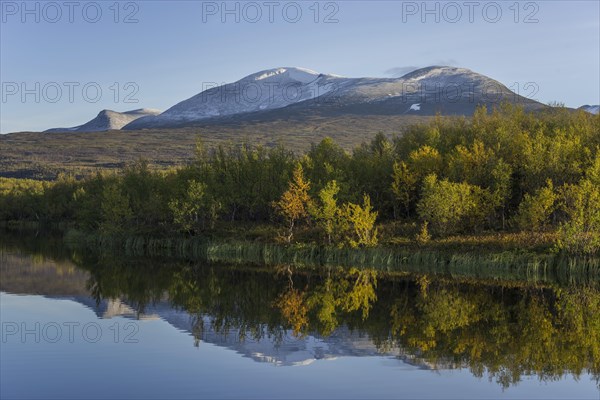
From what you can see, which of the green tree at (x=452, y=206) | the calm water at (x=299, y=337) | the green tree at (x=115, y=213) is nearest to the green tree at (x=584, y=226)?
the calm water at (x=299, y=337)

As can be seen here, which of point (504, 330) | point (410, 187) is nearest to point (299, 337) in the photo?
point (504, 330)

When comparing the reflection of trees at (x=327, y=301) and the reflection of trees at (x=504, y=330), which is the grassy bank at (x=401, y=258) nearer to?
the reflection of trees at (x=327, y=301)

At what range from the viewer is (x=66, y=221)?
417 ft

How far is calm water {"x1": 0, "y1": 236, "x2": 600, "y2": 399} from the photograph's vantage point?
71.6ft

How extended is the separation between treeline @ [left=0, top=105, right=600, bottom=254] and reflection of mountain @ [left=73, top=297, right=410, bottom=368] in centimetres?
2534

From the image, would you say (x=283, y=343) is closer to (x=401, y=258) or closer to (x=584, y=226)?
(x=401, y=258)

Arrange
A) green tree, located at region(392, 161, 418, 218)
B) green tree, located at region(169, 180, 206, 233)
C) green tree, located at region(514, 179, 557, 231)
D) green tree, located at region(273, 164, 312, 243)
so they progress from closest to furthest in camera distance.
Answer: green tree, located at region(514, 179, 557, 231), green tree, located at region(273, 164, 312, 243), green tree, located at region(392, 161, 418, 218), green tree, located at region(169, 180, 206, 233)

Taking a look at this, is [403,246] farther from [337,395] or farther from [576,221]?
[337,395]

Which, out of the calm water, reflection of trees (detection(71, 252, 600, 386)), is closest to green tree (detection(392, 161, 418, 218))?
reflection of trees (detection(71, 252, 600, 386))

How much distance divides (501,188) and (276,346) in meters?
39.6

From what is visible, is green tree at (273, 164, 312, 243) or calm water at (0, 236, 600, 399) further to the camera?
green tree at (273, 164, 312, 243)

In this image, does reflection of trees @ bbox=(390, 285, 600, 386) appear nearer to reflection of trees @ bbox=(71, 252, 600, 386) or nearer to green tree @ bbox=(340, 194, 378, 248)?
reflection of trees @ bbox=(71, 252, 600, 386)

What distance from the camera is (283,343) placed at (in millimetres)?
28203

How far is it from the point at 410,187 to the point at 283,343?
Answer: 43.8m
